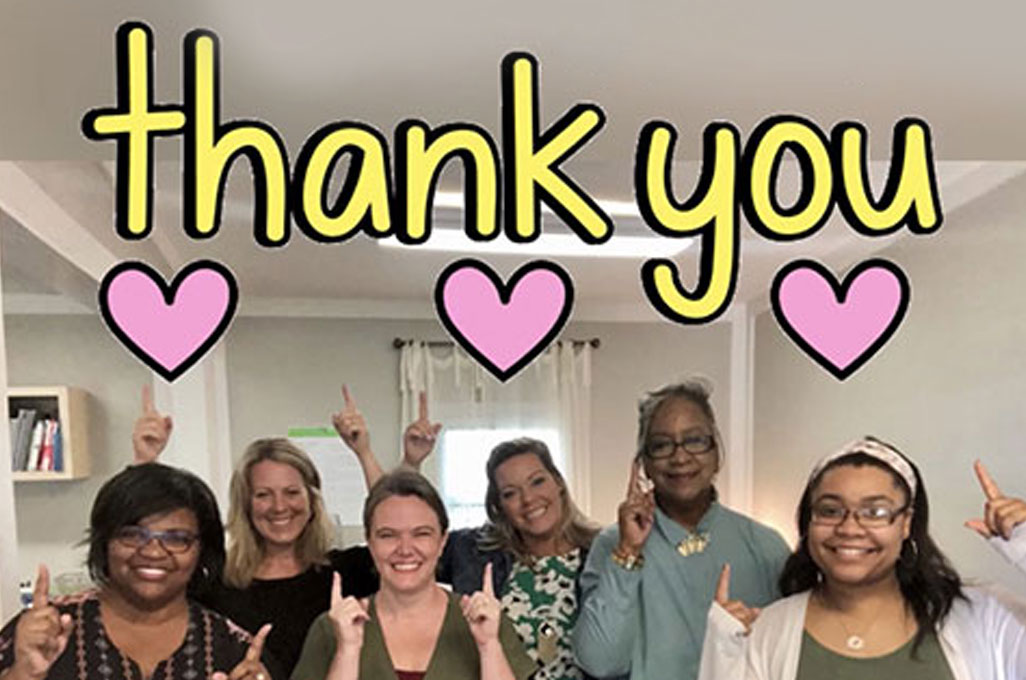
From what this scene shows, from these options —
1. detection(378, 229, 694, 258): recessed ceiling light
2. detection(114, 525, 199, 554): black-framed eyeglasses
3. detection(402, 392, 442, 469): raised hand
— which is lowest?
detection(114, 525, 199, 554): black-framed eyeglasses

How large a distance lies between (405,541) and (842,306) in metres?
0.69

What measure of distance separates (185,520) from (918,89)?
3.66ft

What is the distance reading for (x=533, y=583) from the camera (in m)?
1.43

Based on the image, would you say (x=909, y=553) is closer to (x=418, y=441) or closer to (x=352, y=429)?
(x=418, y=441)

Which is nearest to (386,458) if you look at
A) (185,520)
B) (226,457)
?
(226,457)

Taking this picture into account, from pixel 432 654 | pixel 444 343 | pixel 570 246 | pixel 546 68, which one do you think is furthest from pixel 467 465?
pixel 546 68

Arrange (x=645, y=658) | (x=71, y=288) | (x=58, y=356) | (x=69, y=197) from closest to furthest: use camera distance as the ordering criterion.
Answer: (x=645, y=658)
(x=69, y=197)
(x=71, y=288)
(x=58, y=356)

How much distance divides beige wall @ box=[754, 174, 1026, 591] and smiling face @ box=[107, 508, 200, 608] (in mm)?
1466

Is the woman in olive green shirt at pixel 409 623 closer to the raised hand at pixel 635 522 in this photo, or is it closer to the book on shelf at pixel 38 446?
the raised hand at pixel 635 522

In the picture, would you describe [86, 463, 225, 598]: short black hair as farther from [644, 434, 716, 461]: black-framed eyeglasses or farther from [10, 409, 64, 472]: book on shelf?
[10, 409, 64, 472]: book on shelf

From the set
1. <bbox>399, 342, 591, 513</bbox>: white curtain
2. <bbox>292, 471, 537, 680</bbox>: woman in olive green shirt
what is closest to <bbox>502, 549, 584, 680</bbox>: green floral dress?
<bbox>292, 471, 537, 680</bbox>: woman in olive green shirt

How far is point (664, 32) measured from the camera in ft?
3.16

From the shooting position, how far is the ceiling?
0.92 metres

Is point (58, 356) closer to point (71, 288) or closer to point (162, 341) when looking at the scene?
point (71, 288)
